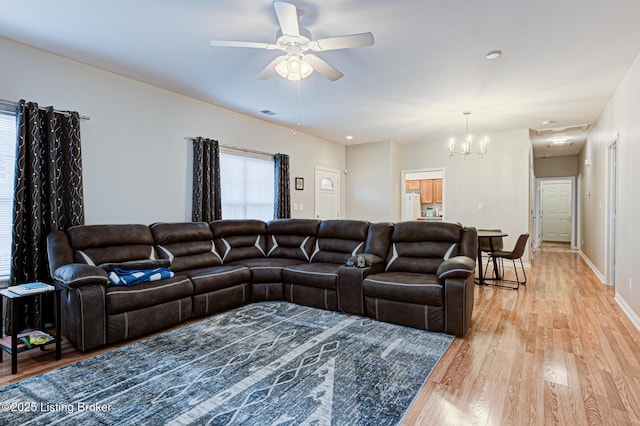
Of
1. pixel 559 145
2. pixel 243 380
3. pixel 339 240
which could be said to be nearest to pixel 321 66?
pixel 339 240

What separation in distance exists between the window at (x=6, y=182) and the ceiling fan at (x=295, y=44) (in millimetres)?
2208

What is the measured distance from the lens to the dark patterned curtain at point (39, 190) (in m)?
3.03

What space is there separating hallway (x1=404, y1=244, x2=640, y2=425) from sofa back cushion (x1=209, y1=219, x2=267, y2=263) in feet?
9.64

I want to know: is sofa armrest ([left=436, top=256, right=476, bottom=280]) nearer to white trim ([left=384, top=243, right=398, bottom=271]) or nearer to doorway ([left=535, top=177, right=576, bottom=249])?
Answer: white trim ([left=384, top=243, right=398, bottom=271])

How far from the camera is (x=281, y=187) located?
5.93m

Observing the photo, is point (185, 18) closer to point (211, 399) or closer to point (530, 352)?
point (211, 399)

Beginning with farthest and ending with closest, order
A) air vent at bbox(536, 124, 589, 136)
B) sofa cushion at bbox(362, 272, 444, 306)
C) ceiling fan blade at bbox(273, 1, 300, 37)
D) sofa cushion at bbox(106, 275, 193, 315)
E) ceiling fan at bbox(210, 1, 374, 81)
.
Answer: air vent at bbox(536, 124, 589, 136)
sofa cushion at bbox(362, 272, 444, 306)
sofa cushion at bbox(106, 275, 193, 315)
ceiling fan at bbox(210, 1, 374, 81)
ceiling fan blade at bbox(273, 1, 300, 37)

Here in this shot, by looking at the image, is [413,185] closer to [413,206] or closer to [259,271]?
[413,206]

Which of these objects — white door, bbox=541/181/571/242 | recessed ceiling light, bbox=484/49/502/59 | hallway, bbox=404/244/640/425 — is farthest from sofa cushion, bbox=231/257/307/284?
white door, bbox=541/181/571/242

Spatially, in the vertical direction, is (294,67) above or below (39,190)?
above

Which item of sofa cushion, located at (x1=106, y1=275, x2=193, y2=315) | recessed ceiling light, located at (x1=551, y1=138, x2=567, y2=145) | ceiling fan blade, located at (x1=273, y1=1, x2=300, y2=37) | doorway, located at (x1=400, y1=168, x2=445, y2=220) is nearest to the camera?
ceiling fan blade, located at (x1=273, y1=1, x2=300, y2=37)

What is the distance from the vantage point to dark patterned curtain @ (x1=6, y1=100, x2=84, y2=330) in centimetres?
303

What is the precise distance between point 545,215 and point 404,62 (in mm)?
9687

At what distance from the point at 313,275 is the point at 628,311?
3409 millimetres
